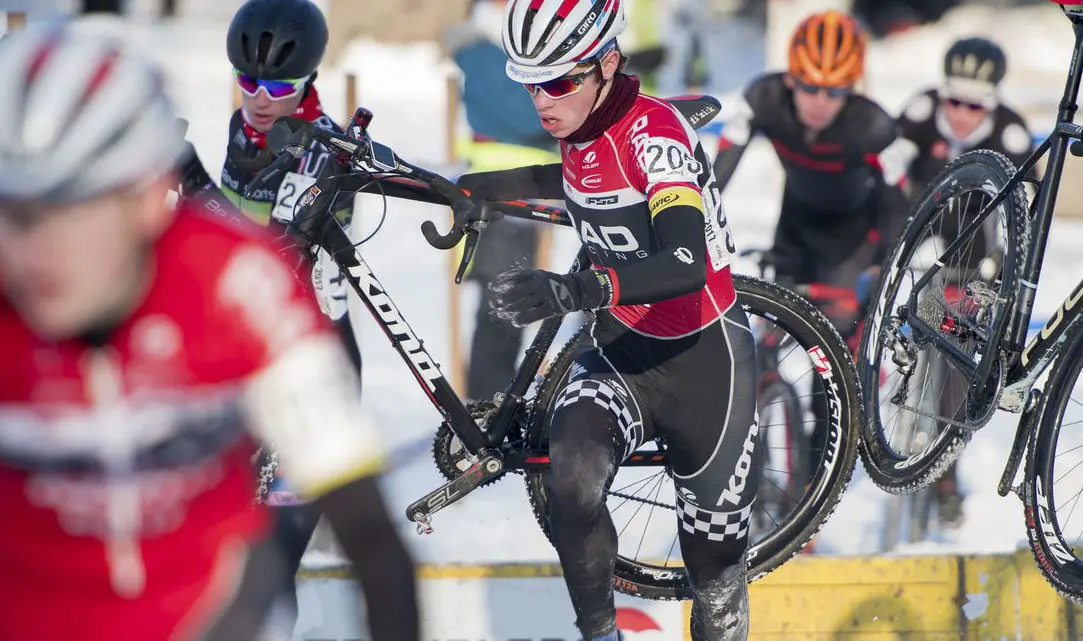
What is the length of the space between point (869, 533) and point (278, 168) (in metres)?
3.85

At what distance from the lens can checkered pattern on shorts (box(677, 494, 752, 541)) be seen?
3.86 meters

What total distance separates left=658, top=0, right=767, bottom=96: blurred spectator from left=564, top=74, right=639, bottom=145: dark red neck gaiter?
34.4 feet

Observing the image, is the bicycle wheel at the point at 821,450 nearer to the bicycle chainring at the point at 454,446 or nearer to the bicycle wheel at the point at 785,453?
the bicycle chainring at the point at 454,446

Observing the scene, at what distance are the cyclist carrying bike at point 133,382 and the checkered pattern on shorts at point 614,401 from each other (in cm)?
197

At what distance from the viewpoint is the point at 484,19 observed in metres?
13.3

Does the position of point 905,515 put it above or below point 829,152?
below

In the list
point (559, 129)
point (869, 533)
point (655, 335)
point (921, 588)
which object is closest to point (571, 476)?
point (655, 335)

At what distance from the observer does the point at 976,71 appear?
665 centimetres

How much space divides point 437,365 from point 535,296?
1.46 metres

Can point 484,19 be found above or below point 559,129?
above

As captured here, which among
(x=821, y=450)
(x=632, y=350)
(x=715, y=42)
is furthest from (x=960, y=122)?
(x=715, y=42)

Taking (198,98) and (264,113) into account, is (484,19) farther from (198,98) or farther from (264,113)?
(264,113)

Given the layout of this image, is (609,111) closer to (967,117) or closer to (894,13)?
(967,117)

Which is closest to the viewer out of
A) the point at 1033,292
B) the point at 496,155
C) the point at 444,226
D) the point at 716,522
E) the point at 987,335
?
the point at 716,522
